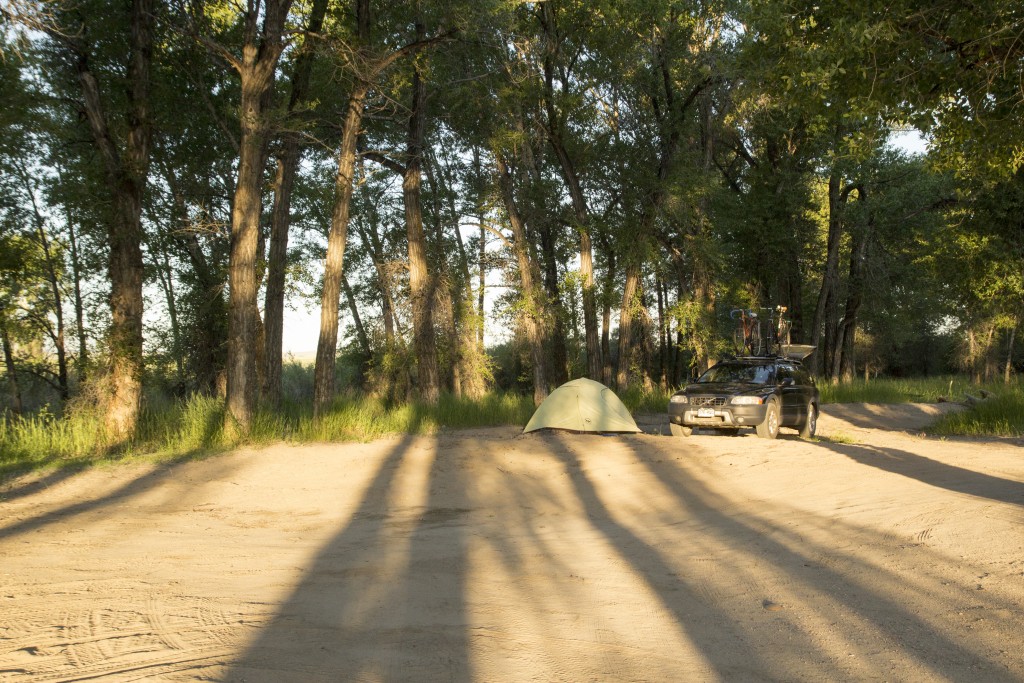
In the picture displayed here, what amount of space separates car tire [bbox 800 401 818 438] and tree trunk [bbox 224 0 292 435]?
11.2 metres

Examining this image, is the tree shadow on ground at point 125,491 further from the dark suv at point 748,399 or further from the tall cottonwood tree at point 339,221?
the dark suv at point 748,399

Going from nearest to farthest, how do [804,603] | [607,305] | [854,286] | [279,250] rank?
1. [804,603]
2. [279,250]
3. [607,305]
4. [854,286]

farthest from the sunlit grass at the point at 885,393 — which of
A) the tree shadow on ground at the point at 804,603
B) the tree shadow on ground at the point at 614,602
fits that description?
the tree shadow on ground at the point at 804,603

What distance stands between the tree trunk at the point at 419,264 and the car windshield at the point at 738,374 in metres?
7.12

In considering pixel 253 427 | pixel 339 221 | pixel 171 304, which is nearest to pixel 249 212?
pixel 339 221

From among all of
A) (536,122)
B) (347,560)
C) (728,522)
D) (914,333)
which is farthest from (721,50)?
(914,333)

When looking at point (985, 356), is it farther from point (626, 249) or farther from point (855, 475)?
point (855, 475)

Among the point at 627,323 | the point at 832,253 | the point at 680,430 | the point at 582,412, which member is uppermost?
the point at 832,253

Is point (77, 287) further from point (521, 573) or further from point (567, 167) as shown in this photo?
point (521, 573)

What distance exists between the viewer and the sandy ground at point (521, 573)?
4344mm

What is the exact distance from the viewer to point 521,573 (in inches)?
253

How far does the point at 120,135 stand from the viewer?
20469mm

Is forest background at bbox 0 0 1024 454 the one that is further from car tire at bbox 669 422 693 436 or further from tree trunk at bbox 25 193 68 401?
car tire at bbox 669 422 693 436

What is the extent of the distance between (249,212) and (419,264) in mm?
6542
